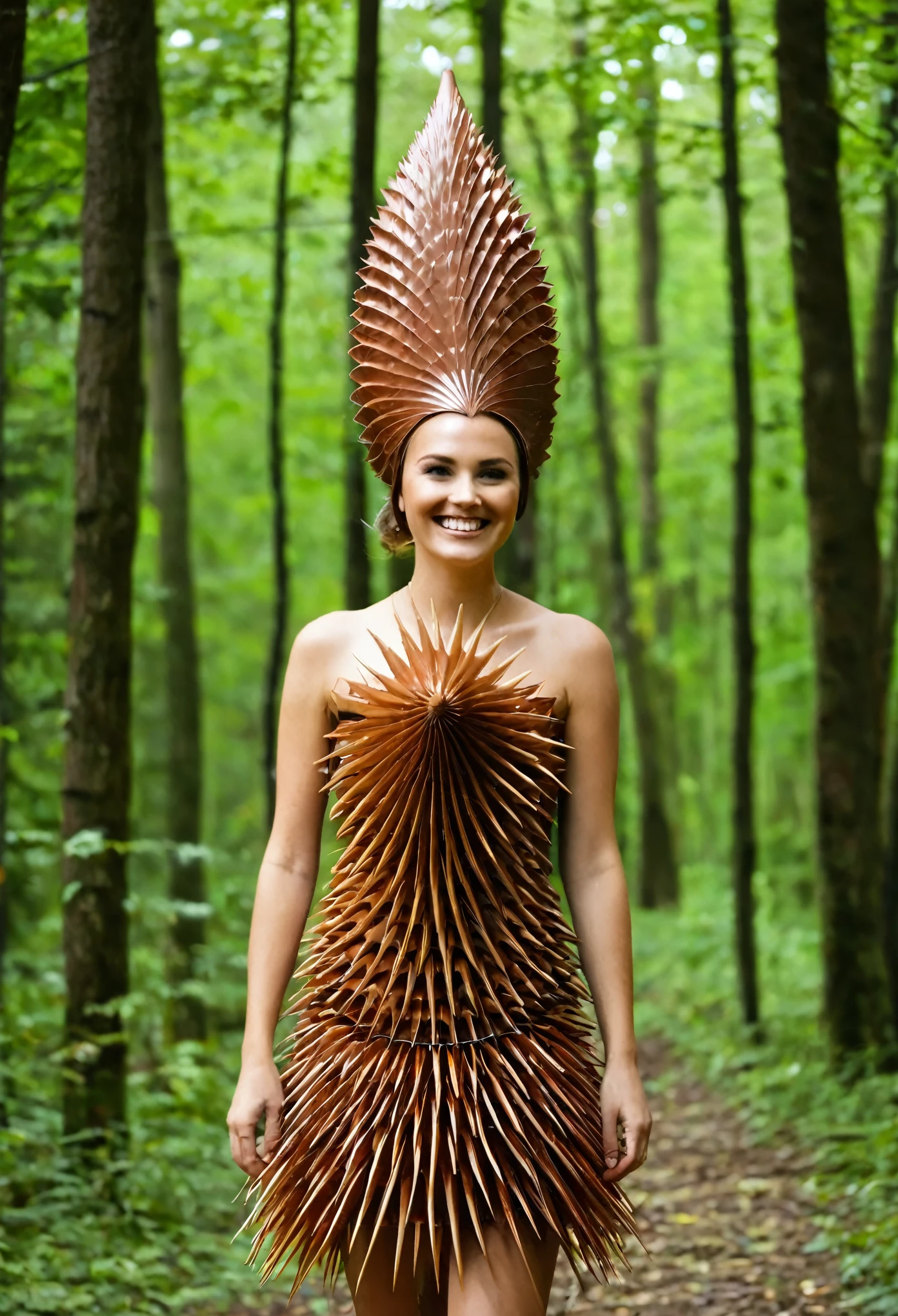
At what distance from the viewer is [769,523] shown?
21328 mm

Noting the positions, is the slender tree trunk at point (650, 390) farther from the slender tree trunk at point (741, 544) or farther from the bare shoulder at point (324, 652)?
the bare shoulder at point (324, 652)

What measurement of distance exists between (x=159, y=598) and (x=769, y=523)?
551 inches

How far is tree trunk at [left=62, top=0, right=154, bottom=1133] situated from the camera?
5.18m

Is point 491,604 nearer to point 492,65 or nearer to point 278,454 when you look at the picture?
point 278,454

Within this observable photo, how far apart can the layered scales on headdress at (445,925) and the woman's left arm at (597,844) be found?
55mm

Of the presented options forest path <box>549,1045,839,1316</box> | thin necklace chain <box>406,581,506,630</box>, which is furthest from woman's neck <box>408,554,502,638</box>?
forest path <box>549,1045,839,1316</box>

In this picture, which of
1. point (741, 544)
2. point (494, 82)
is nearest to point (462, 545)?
point (741, 544)

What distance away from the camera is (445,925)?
266 cm

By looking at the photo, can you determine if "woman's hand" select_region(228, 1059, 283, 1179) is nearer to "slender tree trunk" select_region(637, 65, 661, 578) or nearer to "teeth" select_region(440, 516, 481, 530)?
"teeth" select_region(440, 516, 481, 530)

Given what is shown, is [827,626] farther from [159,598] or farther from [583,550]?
[583,550]

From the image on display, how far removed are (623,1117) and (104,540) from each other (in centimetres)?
335

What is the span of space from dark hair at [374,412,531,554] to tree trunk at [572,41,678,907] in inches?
434

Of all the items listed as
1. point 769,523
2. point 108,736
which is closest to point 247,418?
point 769,523

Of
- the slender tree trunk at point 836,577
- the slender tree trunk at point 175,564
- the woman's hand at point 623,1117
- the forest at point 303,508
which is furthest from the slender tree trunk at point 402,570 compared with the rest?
the woman's hand at point 623,1117
